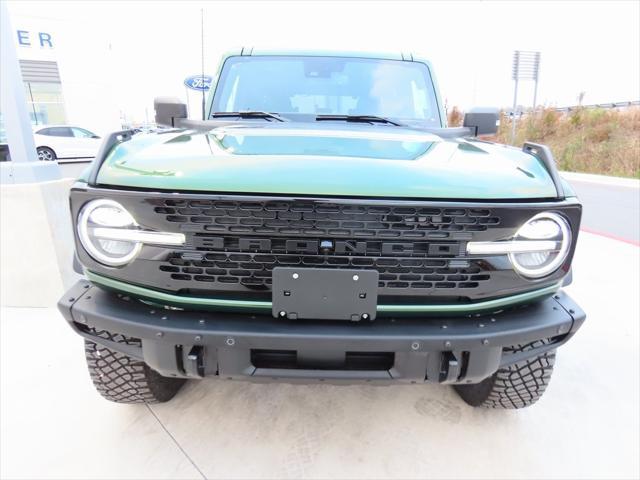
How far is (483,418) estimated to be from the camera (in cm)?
216

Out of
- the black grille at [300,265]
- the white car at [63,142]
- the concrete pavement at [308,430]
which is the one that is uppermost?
the black grille at [300,265]

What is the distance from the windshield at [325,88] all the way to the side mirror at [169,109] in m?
0.24

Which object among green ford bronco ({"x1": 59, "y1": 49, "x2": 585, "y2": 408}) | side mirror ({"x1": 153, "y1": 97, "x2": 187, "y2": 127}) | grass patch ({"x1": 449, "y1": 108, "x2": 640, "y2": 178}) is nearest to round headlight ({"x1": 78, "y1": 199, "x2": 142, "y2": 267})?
green ford bronco ({"x1": 59, "y1": 49, "x2": 585, "y2": 408})

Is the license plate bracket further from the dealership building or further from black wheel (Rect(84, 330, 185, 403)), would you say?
the dealership building

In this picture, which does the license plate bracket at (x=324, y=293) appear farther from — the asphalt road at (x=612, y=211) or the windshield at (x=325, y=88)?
the asphalt road at (x=612, y=211)

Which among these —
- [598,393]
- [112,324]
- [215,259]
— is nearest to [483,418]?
[598,393]

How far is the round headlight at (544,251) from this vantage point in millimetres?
1519

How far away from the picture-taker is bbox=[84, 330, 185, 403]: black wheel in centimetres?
186

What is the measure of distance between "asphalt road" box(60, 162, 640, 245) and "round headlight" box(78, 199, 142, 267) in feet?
20.6

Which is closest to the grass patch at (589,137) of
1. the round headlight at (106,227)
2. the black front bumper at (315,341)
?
the black front bumper at (315,341)

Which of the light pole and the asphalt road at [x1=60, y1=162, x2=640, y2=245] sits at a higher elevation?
the light pole

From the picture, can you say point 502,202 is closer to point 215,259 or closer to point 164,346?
point 215,259

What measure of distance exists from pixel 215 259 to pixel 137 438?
3.72 feet

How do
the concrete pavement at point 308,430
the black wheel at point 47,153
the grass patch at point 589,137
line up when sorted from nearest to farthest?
1. the concrete pavement at point 308,430
2. the grass patch at point 589,137
3. the black wheel at point 47,153
